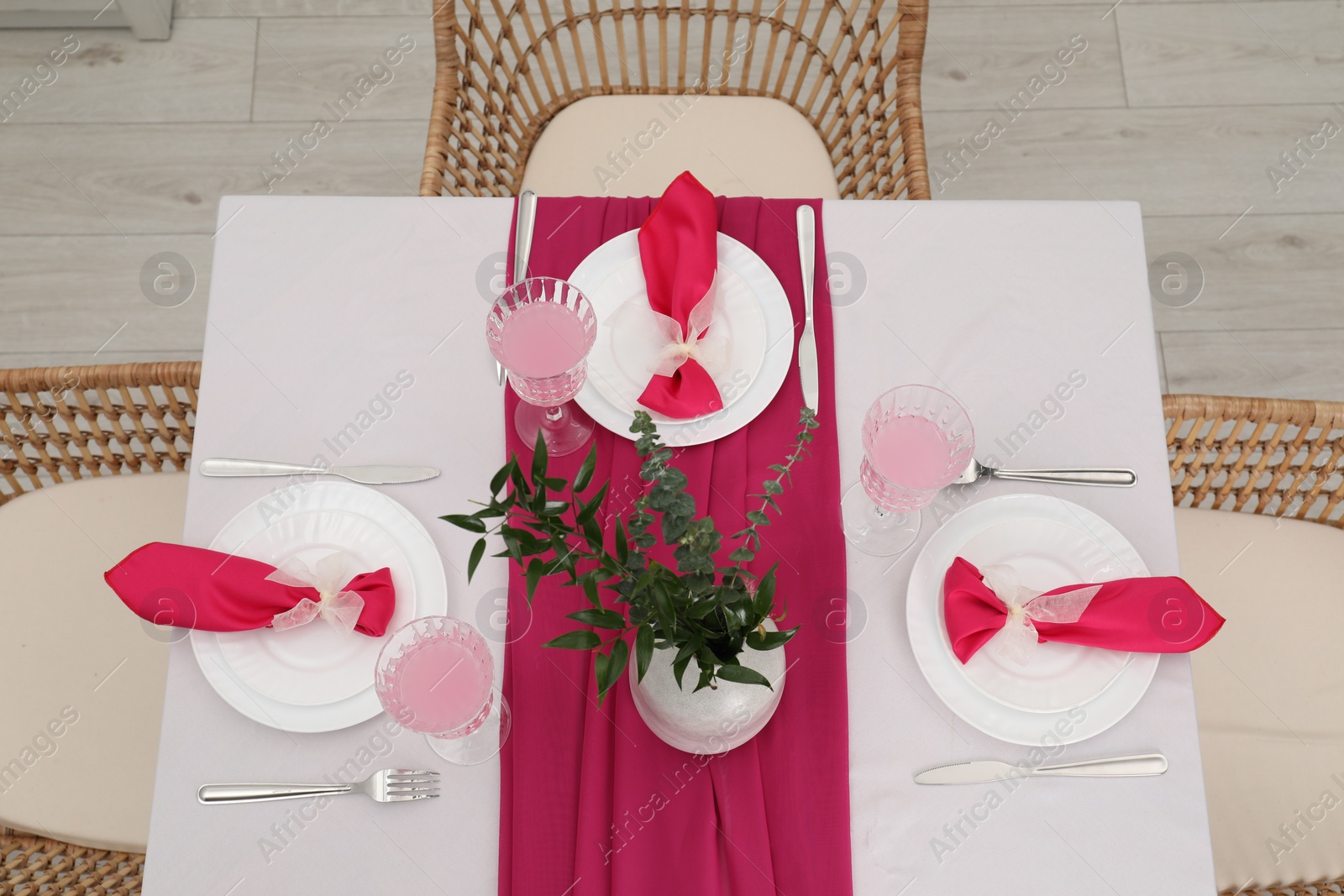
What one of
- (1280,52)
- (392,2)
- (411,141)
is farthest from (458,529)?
(1280,52)

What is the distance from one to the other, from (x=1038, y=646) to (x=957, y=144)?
5.68ft

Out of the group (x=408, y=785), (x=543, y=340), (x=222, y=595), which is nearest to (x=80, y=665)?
(x=222, y=595)

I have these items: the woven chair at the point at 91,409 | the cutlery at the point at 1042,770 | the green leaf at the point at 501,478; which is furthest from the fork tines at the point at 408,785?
the woven chair at the point at 91,409

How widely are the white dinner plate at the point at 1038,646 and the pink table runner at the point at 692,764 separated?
97 mm

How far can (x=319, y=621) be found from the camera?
957 mm

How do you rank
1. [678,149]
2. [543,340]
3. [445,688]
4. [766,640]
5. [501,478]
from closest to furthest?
[501,478] < [766,640] < [445,688] < [543,340] < [678,149]

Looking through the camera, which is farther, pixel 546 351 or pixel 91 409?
pixel 91 409

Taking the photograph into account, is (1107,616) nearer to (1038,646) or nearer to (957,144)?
(1038,646)

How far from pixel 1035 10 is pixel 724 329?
193cm

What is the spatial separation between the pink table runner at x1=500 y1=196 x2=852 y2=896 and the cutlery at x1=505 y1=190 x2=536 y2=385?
25 centimetres

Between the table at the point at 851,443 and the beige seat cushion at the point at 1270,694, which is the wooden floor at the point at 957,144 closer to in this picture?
the beige seat cushion at the point at 1270,694

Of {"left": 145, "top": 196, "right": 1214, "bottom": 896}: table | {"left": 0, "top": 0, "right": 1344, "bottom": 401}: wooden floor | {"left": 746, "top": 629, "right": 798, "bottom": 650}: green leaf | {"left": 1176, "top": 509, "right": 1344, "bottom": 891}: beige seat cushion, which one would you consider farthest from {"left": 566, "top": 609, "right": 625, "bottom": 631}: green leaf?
{"left": 0, "top": 0, "right": 1344, "bottom": 401}: wooden floor

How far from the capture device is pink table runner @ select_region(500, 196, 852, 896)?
2.92 feet

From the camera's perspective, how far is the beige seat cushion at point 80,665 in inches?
47.6
